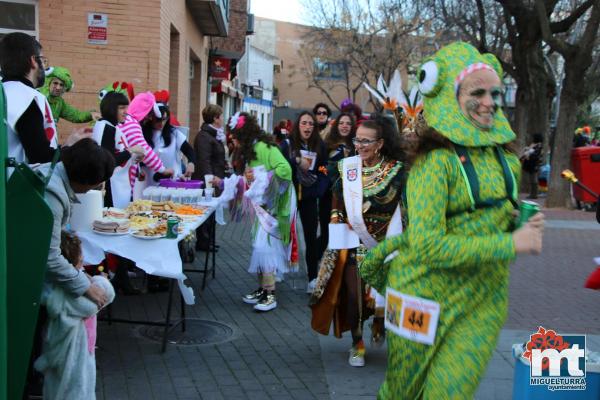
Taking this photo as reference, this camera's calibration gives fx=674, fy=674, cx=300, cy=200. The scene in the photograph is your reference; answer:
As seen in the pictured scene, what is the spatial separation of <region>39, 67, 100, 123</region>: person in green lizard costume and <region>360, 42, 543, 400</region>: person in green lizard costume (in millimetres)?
4953

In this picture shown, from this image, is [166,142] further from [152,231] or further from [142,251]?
[142,251]

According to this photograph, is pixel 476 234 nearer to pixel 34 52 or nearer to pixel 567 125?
pixel 34 52

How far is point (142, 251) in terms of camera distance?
477 cm

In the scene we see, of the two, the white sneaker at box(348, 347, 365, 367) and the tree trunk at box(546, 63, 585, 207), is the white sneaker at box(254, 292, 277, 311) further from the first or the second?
the tree trunk at box(546, 63, 585, 207)

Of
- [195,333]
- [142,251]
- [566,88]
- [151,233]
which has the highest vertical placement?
[566,88]

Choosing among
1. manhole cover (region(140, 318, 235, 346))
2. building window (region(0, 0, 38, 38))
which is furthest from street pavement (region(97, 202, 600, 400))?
building window (region(0, 0, 38, 38))

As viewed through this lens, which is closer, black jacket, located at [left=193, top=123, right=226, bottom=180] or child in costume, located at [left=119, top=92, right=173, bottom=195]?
child in costume, located at [left=119, top=92, right=173, bottom=195]

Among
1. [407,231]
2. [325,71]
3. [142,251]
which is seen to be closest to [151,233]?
[142,251]

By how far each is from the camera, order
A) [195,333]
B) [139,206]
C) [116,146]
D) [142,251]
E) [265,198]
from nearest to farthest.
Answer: [142,251]
[195,333]
[139,206]
[116,146]
[265,198]

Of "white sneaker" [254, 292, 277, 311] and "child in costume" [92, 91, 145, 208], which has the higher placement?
"child in costume" [92, 91, 145, 208]

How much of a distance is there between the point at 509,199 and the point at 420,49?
116ft

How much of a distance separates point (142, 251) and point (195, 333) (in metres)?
1.27

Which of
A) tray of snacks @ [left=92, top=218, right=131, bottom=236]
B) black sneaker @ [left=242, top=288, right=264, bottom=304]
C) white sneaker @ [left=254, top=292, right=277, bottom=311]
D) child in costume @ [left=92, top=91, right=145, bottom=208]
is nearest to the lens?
tray of snacks @ [left=92, top=218, right=131, bottom=236]

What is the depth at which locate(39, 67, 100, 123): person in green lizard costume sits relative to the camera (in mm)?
6742
